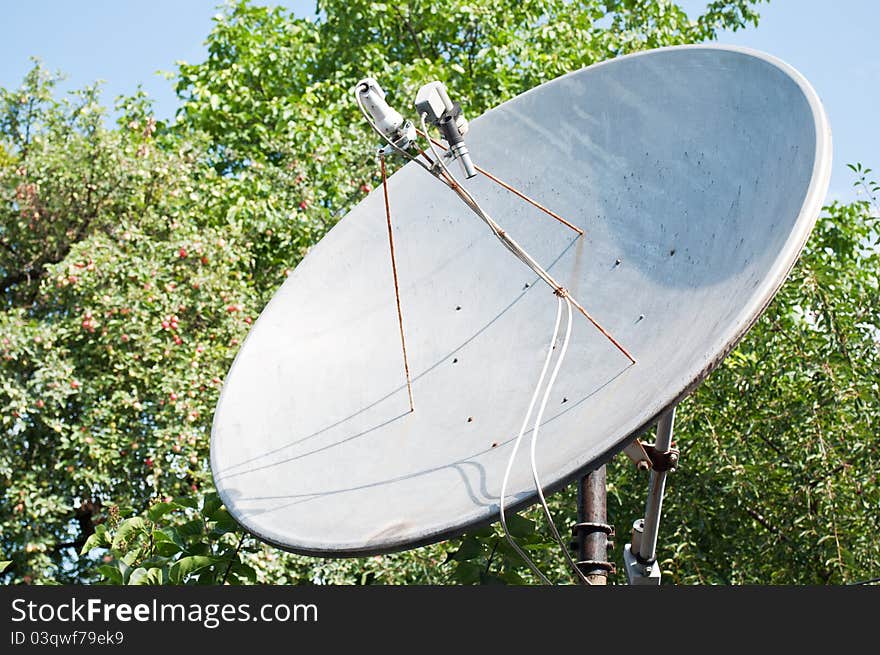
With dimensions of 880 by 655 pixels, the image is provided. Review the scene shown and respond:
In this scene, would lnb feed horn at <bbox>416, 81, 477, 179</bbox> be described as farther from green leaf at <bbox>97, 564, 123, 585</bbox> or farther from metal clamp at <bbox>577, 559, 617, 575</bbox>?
green leaf at <bbox>97, 564, 123, 585</bbox>

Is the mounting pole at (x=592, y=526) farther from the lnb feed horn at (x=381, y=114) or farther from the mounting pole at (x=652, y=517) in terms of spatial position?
the lnb feed horn at (x=381, y=114)

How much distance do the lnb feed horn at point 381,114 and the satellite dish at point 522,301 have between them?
2.56ft

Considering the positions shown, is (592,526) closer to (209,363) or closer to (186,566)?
(186,566)

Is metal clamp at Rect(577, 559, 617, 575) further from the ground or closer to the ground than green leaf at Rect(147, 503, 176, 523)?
closer to the ground

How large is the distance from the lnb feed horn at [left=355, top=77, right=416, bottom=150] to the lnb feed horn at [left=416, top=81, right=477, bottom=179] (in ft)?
0.23

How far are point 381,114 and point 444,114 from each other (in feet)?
0.57

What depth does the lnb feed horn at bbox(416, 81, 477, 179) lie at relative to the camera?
2.79m

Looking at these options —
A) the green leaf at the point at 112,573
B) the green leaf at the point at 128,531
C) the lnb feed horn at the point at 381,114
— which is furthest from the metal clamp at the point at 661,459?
the green leaf at the point at 128,531

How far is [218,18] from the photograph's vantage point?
503 inches

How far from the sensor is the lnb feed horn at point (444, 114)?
2791 millimetres

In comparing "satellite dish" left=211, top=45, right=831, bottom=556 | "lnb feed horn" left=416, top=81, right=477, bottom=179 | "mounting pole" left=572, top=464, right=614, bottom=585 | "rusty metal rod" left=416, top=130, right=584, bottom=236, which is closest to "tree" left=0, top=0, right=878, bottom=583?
"mounting pole" left=572, top=464, right=614, bottom=585

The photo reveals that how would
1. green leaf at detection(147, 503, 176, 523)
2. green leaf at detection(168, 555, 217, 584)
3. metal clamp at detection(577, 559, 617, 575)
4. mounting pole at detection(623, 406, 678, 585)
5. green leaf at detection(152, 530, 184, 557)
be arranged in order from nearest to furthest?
mounting pole at detection(623, 406, 678, 585) < metal clamp at detection(577, 559, 617, 575) < green leaf at detection(168, 555, 217, 584) < green leaf at detection(152, 530, 184, 557) < green leaf at detection(147, 503, 176, 523)

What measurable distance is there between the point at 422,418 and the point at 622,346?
2.34ft

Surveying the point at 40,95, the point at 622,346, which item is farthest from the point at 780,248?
the point at 40,95
